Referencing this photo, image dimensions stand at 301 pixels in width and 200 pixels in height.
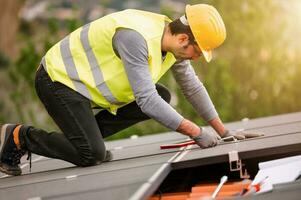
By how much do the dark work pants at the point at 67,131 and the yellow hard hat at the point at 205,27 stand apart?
0.73 meters

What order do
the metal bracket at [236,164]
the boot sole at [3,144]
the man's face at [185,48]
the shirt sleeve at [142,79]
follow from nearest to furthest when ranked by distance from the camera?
the metal bracket at [236,164] < the shirt sleeve at [142,79] < the man's face at [185,48] < the boot sole at [3,144]

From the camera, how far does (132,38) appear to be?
444cm

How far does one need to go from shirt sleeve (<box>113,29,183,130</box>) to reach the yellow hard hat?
0.28 m

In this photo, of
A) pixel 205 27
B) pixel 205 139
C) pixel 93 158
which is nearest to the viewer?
pixel 205 27

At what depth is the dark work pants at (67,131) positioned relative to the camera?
4754 mm

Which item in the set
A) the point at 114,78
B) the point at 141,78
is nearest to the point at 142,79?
the point at 141,78

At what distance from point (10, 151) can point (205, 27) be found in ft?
4.41

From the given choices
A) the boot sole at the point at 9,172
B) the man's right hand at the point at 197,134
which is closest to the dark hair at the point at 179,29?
the man's right hand at the point at 197,134

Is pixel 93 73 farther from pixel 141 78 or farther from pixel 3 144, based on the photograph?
pixel 3 144

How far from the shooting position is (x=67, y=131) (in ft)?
15.8

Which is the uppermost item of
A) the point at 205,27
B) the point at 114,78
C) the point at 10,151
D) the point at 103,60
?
the point at 205,27

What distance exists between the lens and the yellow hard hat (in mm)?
4488

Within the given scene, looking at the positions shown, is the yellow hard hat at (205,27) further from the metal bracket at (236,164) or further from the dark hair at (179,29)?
the metal bracket at (236,164)

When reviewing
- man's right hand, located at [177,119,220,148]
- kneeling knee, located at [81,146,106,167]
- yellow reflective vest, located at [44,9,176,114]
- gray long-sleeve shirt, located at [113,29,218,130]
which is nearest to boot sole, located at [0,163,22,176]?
kneeling knee, located at [81,146,106,167]
